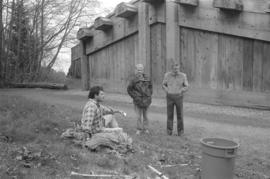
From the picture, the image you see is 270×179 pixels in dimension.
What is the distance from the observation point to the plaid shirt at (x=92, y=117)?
5965 mm

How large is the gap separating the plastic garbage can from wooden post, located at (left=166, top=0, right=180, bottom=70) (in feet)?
23.7

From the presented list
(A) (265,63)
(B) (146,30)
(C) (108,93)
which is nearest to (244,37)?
(A) (265,63)

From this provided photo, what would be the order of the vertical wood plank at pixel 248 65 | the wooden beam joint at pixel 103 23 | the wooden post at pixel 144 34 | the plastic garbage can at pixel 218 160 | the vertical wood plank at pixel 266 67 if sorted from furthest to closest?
the wooden beam joint at pixel 103 23
the wooden post at pixel 144 34
the vertical wood plank at pixel 248 65
the vertical wood plank at pixel 266 67
the plastic garbage can at pixel 218 160

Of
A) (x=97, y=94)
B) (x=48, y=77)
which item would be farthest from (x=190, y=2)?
(x=48, y=77)

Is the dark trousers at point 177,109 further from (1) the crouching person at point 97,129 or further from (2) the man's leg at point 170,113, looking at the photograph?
(1) the crouching person at point 97,129

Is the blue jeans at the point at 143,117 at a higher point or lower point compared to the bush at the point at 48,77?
lower

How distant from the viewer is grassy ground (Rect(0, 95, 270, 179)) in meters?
5.11

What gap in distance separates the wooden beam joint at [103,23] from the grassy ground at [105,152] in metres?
5.39

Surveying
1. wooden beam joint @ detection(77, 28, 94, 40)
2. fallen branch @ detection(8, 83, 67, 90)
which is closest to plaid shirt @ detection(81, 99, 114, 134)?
wooden beam joint @ detection(77, 28, 94, 40)

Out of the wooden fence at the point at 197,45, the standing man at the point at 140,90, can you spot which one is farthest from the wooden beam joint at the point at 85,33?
the standing man at the point at 140,90

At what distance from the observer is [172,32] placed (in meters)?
11.8

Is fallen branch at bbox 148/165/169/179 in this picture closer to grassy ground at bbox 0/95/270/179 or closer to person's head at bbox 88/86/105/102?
grassy ground at bbox 0/95/270/179

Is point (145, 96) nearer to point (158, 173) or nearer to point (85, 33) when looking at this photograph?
point (158, 173)

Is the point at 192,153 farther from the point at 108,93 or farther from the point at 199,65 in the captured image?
the point at 108,93
